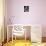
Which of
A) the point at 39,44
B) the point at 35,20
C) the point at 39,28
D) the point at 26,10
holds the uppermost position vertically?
the point at 26,10

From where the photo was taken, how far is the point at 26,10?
216 cm

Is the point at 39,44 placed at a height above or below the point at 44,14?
below

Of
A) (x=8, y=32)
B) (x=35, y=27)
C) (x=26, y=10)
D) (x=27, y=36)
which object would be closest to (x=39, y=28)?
(x=35, y=27)

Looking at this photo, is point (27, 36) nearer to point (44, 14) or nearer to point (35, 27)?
point (35, 27)

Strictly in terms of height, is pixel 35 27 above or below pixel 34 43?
above

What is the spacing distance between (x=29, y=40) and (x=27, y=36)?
0.08 m

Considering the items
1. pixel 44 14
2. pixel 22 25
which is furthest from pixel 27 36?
pixel 44 14

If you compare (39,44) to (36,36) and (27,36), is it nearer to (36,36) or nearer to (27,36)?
(36,36)

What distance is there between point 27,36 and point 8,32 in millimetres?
353

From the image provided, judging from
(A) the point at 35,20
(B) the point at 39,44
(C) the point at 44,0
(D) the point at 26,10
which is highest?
(C) the point at 44,0

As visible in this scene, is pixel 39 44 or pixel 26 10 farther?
pixel 26 10

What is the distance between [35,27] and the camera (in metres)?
2.06

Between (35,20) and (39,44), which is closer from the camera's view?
(39,44)

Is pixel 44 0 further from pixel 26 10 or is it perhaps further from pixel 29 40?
pixel 29 40
